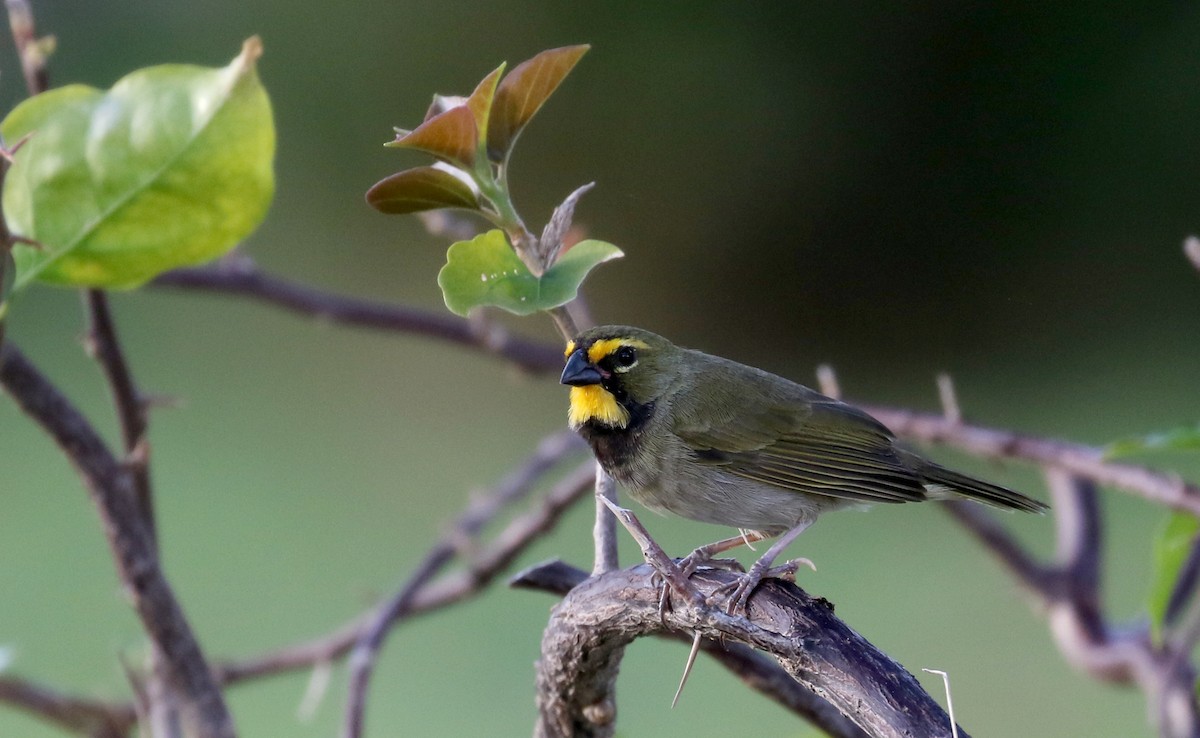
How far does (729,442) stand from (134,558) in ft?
1.65

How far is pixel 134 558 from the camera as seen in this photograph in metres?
0.91

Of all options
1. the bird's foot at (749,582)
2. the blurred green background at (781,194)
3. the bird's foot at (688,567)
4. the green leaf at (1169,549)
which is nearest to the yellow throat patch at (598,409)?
the bird's foot at (688,567)

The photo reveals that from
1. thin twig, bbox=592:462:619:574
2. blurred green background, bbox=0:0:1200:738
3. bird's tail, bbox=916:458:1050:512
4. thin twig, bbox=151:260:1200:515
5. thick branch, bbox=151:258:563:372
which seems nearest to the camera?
thin twig, bbox=592:462:619:574

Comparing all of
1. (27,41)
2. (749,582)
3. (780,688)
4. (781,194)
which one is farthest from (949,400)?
(781,194)

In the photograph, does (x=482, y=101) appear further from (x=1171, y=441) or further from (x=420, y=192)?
(x=1171, y=441)

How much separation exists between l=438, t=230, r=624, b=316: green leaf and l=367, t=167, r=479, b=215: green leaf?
5 centimetres

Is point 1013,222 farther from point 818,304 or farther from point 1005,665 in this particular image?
point 1005,665

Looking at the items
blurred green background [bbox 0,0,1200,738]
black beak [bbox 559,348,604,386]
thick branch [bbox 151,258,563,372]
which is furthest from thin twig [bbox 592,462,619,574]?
blurred green background [bbox 0,0,1200,738]

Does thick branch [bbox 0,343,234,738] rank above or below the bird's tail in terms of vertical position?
below

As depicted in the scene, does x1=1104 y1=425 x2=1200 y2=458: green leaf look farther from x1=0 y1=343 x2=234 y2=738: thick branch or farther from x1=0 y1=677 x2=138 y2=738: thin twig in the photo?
x1=0 y1=677 x2=138 y2=738: thin twig

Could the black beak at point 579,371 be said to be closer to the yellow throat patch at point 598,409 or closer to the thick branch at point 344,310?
the yellow throat patch at point 598,409

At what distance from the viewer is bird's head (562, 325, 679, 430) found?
39.8 inches

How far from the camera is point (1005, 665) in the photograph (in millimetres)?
2699

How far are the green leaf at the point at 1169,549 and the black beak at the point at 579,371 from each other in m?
0.46
